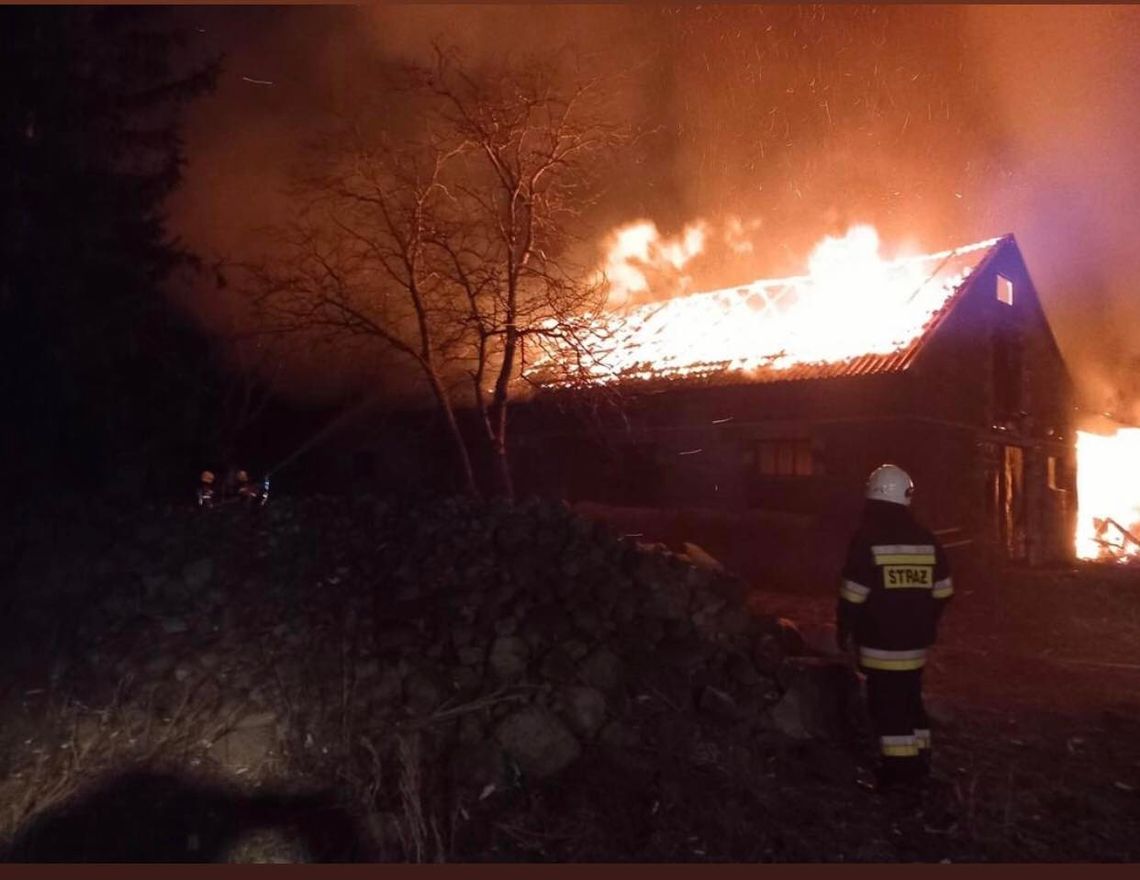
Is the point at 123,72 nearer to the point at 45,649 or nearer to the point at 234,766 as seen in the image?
the point at 45,649

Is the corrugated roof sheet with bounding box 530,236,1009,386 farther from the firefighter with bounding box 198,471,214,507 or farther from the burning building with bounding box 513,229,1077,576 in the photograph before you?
the firefighter with bounding box 198,471,214,507

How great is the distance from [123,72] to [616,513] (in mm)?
9039

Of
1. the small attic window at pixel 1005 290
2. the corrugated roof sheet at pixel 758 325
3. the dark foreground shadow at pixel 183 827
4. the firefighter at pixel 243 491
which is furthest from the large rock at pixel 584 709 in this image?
the small attic window at pixel 1005 290

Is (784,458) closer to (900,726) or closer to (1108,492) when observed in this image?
(900,726)

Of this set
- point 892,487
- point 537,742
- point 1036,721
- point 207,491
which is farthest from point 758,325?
point 537,742

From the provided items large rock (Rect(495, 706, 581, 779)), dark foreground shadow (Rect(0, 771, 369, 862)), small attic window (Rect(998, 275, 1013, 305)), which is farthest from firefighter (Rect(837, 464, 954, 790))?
small attic window (Rect(998, 275, 1013, 305))

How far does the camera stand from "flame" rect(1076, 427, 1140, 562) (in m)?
19.1

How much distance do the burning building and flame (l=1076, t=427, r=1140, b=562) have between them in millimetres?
2026

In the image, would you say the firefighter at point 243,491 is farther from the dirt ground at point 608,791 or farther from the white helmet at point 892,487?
the white helmet at point 892,487

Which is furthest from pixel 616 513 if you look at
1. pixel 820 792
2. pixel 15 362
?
pixel 820 792

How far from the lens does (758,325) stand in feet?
52.5

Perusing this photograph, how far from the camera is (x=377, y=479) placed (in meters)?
17.9

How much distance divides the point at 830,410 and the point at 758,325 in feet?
10.5

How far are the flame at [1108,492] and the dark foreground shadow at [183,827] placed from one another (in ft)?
59.1
